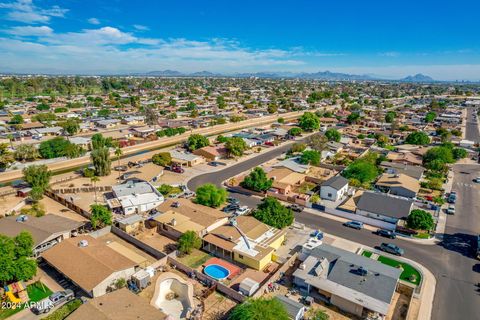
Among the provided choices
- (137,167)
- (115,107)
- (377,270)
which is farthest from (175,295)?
(115,107)

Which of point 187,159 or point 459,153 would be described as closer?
point 187,159

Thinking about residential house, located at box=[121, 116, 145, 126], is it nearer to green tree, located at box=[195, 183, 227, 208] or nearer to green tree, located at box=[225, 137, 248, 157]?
green tree, located at box=[225, 137, 248, 157]

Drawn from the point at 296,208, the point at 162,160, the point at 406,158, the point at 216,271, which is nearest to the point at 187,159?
the point at 162,160

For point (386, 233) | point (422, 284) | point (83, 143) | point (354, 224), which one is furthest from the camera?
point (83, 143)

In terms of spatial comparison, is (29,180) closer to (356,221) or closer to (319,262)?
(319,262)

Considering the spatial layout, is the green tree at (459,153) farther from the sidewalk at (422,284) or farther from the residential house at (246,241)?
the residential house at (246,241)

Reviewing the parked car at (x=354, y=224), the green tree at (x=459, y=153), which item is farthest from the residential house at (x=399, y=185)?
the green tree at (x=459, y=153)

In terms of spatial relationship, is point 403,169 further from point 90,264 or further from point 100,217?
point 90,264
